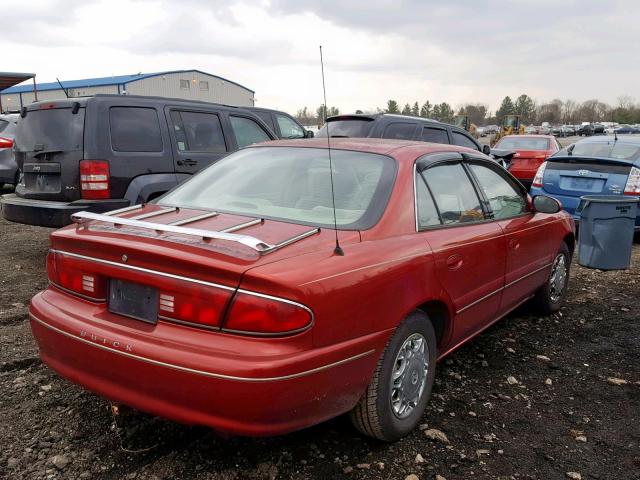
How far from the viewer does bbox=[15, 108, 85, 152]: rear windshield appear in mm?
5633

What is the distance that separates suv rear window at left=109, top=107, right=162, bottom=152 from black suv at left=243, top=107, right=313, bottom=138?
377 cm

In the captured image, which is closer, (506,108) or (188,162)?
(188,162)

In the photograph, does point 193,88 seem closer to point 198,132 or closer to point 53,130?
point 198,132

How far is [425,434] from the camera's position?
9.87 ft

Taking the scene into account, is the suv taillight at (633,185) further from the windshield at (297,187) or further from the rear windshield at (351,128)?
the windshield at (297,187)

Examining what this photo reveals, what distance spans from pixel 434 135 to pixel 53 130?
5.70 m

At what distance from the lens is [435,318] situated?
3.18 m

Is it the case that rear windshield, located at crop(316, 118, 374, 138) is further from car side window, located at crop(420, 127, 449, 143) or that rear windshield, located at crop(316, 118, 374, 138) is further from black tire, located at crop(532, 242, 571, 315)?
black tire, located at crop(532, 242, 571, 315)

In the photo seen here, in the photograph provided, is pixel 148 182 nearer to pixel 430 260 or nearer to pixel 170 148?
pixel 170 148

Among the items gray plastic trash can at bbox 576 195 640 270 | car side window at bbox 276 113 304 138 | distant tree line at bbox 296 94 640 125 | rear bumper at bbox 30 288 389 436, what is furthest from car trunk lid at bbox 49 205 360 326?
distant tree line at bbox 296 94 640 125

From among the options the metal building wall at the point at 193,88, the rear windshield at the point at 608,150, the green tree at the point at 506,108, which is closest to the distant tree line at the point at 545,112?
the green tree at the point at 506,108

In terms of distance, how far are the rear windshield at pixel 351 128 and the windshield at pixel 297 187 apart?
4885mm

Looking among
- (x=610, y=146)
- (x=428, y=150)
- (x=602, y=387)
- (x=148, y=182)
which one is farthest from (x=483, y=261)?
(x=610, y=146)

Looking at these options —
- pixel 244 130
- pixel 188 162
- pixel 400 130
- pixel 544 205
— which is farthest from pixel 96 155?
pixel 400 130
